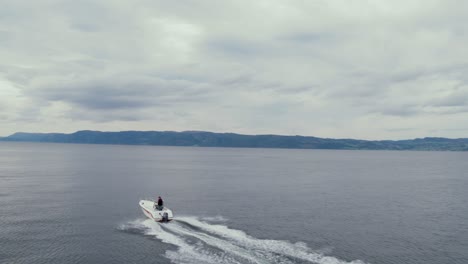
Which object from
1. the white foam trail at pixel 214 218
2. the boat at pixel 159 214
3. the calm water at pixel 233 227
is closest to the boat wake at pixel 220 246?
the calm water at pixel 233 227

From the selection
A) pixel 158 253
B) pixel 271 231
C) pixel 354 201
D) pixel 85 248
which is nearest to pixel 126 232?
pixel 85 248

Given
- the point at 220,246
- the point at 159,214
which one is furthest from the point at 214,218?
the point at 220,246

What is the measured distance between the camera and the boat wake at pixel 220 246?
161 ft

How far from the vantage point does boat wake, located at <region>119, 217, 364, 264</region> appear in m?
49.0

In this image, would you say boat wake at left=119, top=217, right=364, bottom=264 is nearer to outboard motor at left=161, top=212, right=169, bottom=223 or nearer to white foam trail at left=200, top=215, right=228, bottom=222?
outboard motor at left=161, top=212, right=169, bottom=223

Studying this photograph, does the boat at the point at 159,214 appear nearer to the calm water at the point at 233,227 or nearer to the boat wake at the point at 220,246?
the boat wake at the point at 220,246

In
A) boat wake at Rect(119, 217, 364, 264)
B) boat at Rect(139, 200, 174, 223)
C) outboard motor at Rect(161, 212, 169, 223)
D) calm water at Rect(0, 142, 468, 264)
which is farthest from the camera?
boat at Rect(139, 200, 174, 223)

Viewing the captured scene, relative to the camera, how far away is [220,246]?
53750 millimetres

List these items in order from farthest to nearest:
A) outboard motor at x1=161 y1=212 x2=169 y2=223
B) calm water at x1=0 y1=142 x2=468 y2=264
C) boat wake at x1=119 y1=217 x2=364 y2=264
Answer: outboard motor at x1=161 y1=212 x2=169 y2=223, calm water at x1=0 y1=142 x2=468 y2=264, boat wake at x1=119 y1=217 x2=364 y2=264

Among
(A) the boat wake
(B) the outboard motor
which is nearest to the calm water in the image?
(A) the boat wake

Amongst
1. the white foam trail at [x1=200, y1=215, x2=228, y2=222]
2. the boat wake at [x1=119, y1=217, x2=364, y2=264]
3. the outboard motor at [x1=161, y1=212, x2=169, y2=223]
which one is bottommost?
the boat wake at [x1=119, y1=217, x2=364, y2=264]

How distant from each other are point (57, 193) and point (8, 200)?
14.0 m

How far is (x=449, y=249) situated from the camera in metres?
56.8

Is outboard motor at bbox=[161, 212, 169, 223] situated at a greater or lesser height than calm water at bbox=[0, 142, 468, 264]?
greater
